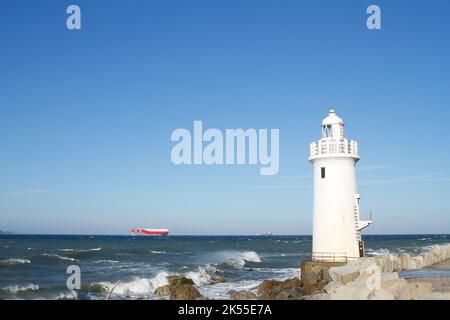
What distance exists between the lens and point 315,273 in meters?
17.6

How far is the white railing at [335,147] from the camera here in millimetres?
18125

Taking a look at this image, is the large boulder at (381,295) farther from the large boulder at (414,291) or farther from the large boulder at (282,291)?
the large boulder at (282,291)

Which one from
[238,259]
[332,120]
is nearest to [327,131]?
[332,120]

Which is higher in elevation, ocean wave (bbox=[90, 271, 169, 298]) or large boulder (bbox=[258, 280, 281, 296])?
large boulder (bbox=[258, 280, 281, 296])

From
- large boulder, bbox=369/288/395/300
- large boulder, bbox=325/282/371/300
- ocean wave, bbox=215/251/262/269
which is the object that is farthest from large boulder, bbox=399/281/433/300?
ocean wave, bbox=215/251/262/269

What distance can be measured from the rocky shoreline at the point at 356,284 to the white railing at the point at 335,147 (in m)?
4.00

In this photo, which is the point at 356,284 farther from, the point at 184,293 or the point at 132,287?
the point at 132,287

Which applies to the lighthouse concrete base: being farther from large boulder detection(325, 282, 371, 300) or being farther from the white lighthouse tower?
large boulder detection(325, 282, 371, 300)

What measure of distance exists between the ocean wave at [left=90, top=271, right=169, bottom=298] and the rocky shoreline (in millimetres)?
1662

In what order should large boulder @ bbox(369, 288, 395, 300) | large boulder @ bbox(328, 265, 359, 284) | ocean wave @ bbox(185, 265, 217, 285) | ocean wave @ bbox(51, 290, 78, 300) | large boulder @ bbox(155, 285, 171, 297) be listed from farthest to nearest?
ocean wave @ bbox(185, 265, 217, 285)
ocean wave @ bbox(51, 290, 78, 300)
large boulder @ bbox(155, 285, 171, 297)
large boulder @ bbox(328, 265, 359, 284)
large boulder @ bbox(369, 288, 395, 300)

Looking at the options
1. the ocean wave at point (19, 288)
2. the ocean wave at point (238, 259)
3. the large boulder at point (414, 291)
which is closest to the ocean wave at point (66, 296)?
the ocean wave at point (19, 288)

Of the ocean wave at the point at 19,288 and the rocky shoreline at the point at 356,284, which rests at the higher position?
the rocky shoreline at the point at 356,284

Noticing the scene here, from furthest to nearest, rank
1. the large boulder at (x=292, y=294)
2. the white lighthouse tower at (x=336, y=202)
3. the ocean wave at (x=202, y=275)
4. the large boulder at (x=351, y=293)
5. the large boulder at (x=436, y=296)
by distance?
the ocean wave at (x=202, y=275), the white lighthouse tower at (x=336, y=202), the large boulder at (x=292, y=294), the large boulder at (x=351, y=293), the large boulder at (x=436, y=296)

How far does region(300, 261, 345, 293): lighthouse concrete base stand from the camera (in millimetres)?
17250
